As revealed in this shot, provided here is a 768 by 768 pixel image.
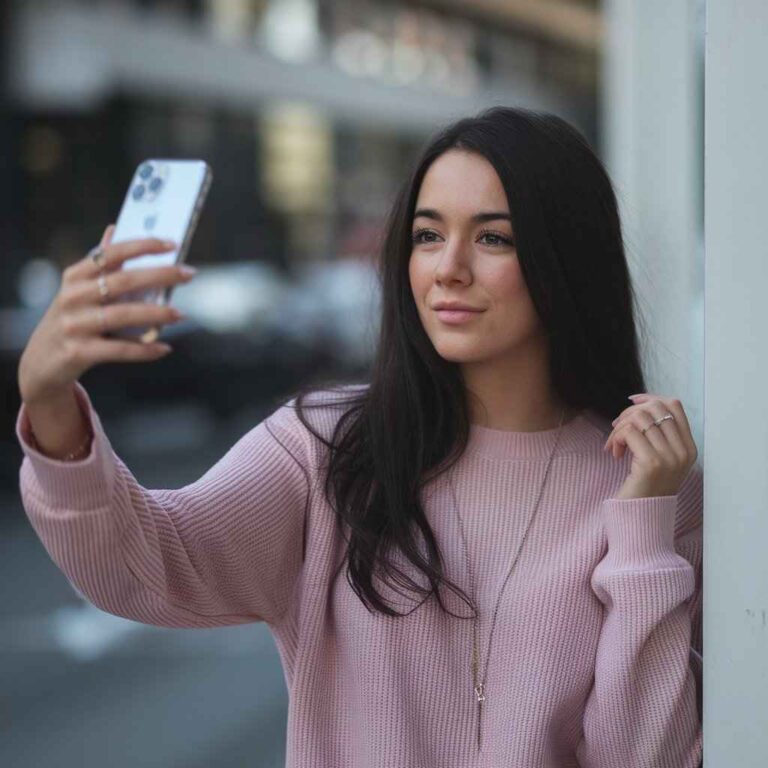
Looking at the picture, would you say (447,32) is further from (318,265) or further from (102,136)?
(102,136)

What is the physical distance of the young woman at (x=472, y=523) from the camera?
2.03 meters

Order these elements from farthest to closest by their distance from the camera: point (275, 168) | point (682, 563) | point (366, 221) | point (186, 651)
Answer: point (366, 221)
point (275, 168)
point (186, 651)
point (682, 563)

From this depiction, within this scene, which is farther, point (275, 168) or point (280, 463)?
point (275, 168)

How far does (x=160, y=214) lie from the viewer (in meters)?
1.65

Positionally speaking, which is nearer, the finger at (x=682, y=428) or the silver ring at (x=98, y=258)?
the silver ring at (x=98, y=258)

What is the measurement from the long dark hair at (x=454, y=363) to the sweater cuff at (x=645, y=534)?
0.27 meters

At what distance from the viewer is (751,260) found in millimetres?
1700

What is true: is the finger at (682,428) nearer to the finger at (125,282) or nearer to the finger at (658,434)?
the finger at (658,434)

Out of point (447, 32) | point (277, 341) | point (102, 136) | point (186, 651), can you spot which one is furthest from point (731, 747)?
point (447, 32)

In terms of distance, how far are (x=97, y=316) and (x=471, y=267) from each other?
79 centimetres

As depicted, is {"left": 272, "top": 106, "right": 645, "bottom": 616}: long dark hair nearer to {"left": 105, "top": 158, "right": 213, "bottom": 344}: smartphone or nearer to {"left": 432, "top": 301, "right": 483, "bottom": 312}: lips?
{"left": 432, "top": 301, "right": 483, "bottom": 312}: lips

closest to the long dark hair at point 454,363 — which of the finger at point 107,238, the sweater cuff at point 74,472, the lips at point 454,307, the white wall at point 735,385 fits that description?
the lips at point 454,307

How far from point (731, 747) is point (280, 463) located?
31.7 inches

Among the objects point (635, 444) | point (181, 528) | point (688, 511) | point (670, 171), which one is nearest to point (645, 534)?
point (635, 444)
